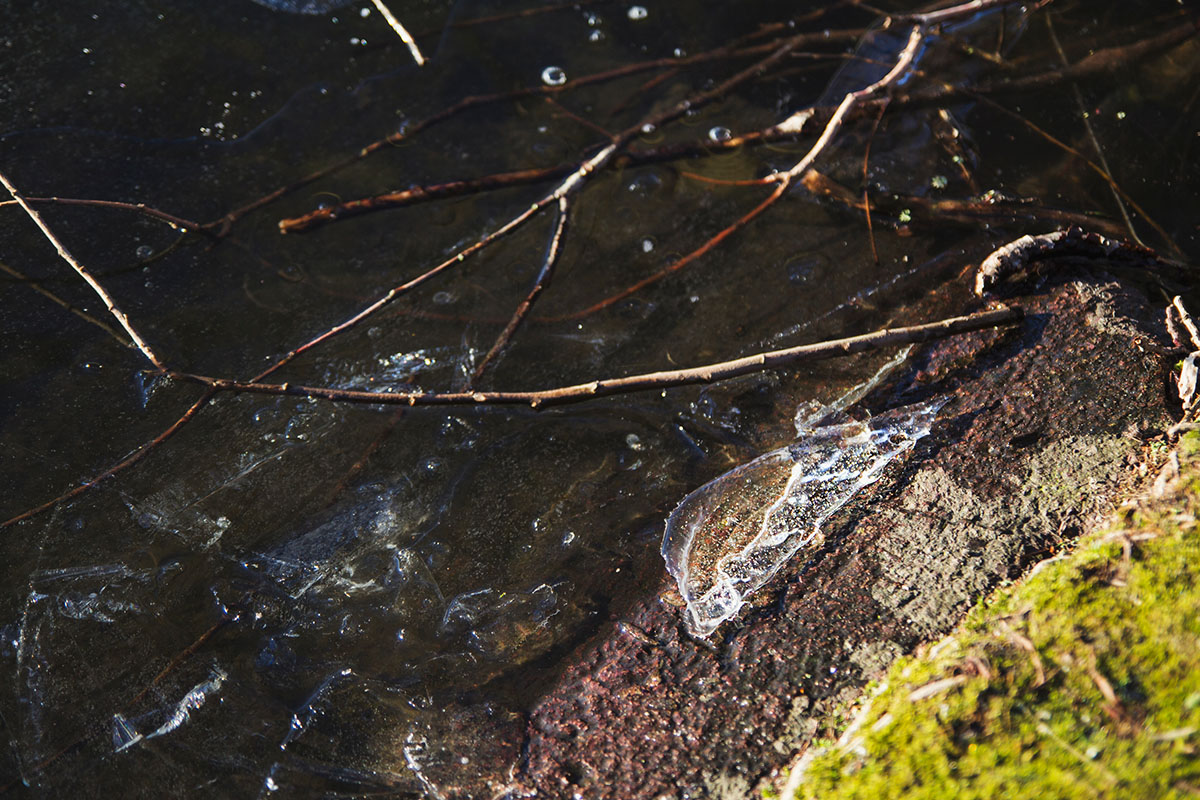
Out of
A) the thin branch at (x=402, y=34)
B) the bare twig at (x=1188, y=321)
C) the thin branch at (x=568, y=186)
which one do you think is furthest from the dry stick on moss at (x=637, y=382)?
the thin branch at (x=402, y=34)

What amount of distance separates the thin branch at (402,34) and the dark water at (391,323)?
6cm

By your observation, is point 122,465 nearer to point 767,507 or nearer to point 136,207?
point 136,207

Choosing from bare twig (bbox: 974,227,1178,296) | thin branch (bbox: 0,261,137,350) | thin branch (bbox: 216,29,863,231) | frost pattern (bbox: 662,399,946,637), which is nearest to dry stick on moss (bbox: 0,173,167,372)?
thin branch (bbox: 0,261,137,350)

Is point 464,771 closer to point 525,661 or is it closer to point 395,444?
point 525,661

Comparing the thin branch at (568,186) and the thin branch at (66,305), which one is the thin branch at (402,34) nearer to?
the thin branch at (568,186)

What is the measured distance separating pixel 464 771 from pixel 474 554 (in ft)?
2.12

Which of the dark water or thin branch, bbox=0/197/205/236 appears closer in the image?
the dark water

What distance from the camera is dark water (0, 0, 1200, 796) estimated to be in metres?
2.34

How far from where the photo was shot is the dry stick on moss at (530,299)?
9.45 ft

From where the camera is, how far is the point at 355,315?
10.2ft

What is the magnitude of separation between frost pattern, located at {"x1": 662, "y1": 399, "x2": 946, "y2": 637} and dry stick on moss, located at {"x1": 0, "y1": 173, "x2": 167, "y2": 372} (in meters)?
1.74

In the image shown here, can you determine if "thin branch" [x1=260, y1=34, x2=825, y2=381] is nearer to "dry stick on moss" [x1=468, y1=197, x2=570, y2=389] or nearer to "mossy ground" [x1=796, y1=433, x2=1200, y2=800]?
"dry stick on moss" [x1=468, y1=197, x2=570, y2=389]

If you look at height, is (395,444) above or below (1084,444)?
below

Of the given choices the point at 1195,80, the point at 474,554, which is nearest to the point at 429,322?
the point at 474,554
